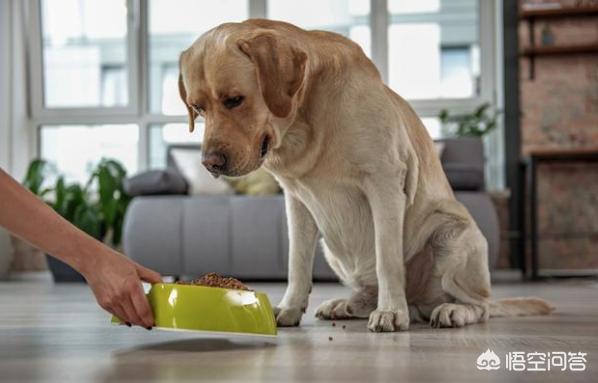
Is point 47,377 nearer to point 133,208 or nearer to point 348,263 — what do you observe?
point 348,263

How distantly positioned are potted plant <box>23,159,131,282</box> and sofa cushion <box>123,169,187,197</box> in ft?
1.40

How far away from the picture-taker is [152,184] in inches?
190

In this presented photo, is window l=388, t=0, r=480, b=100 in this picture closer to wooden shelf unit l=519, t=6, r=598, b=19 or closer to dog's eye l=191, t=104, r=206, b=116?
wooden shelf unit l=519, t=6, r=598, b=19

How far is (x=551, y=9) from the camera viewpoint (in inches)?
225

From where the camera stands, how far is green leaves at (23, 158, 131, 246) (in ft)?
17.1

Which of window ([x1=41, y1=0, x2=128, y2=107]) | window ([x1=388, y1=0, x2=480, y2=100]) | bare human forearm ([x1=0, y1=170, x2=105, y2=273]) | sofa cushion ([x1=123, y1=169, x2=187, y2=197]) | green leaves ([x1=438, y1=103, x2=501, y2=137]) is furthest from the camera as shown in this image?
window ([x1=41, y1=0, x2=128, y2=107])

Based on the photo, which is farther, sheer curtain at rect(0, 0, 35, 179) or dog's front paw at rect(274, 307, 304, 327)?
sheer curtain at rect(0, 0, 35, 179)

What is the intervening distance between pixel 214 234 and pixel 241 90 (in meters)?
3.02

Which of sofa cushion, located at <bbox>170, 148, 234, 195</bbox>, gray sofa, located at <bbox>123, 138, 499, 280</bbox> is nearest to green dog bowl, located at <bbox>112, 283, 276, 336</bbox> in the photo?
gray sofa, located at <bbox>123, 138, 499, 280</bbox>

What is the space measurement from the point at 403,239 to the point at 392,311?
9.2 inches


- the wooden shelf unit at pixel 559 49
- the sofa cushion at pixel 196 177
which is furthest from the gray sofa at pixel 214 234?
the wooden shelf unit at pixel 559 49

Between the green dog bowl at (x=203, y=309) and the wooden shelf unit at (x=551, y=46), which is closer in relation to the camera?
the green dog bowl at (x=203, y=309)

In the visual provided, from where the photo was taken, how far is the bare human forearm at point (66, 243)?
1.45 meters

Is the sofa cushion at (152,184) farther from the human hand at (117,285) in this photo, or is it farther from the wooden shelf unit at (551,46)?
the human hand at (117,285)
